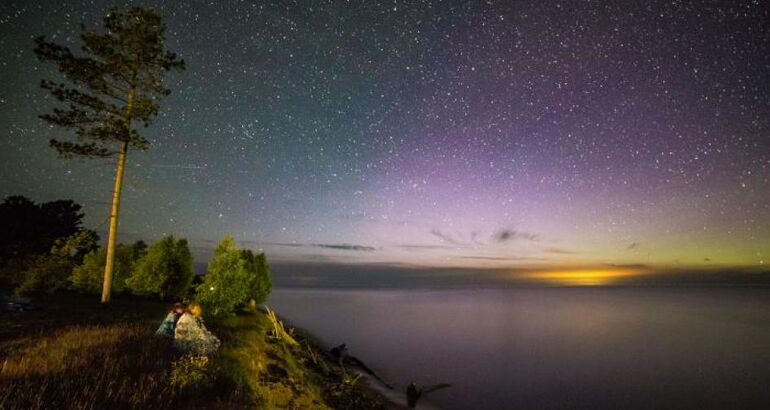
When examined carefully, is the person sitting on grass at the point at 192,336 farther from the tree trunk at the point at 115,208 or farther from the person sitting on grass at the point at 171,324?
the tree trunk at the point at 115,208

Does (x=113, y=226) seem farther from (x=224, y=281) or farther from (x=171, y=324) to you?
(x=171, y=324)

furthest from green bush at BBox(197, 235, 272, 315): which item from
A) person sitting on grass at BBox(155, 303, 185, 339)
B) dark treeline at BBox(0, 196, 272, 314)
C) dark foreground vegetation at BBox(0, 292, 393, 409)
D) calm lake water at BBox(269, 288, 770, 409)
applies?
person sitting on grass at BBox(155, 303, 185, 339)

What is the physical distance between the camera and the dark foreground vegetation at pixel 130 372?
8.37m

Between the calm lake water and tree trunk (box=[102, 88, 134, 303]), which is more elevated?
tree trunk (box=[102, 88, 134, 303])

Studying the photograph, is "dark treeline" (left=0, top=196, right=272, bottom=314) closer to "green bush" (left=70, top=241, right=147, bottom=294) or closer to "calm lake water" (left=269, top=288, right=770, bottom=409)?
"green bush" (left=70, top=241, right=147, bottom=294)

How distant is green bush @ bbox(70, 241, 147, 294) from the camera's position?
37.0 meters

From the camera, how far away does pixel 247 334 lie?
23.2 metres

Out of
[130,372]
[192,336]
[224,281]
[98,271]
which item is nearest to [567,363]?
[224,281]

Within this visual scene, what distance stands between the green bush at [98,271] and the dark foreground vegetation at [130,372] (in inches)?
756

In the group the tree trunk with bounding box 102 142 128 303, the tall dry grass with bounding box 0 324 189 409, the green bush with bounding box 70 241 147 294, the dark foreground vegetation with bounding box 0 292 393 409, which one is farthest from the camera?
the green bush with bounding box 70 241 147 294

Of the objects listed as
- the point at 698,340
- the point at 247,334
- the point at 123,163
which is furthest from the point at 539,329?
the point at 123,163

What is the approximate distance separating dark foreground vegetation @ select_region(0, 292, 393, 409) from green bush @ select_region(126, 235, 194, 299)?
647 inches

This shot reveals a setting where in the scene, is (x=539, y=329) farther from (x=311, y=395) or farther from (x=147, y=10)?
(x=147, y=10)

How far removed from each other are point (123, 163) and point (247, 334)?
45.6 ft
